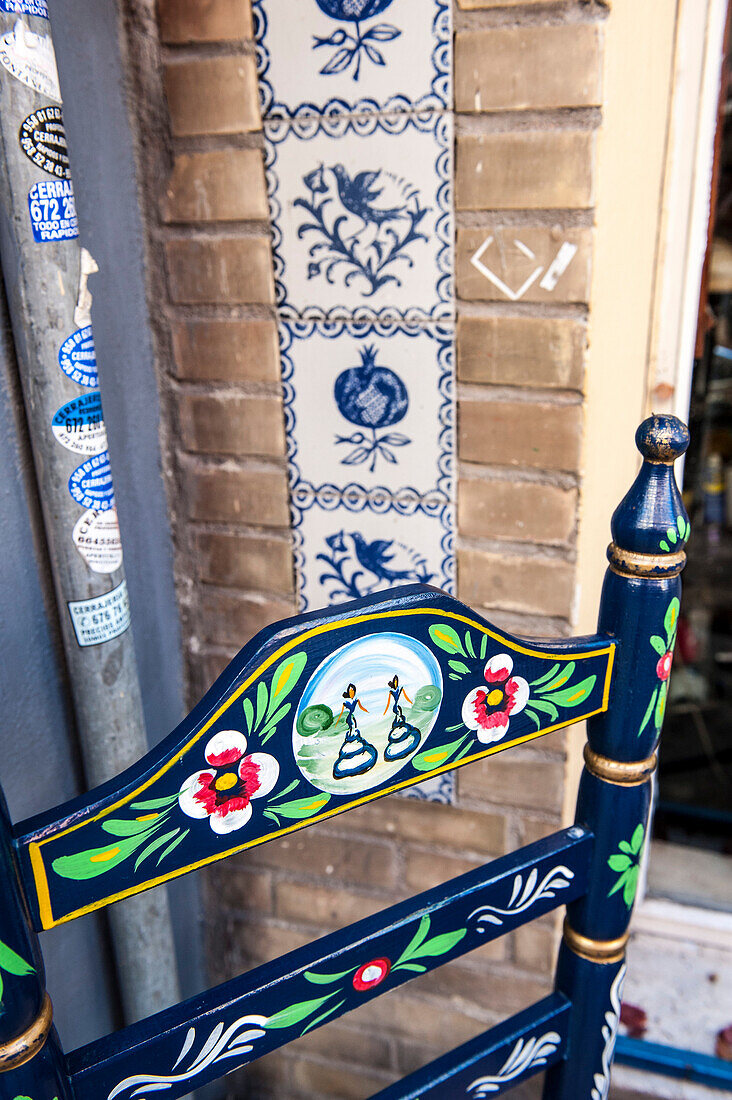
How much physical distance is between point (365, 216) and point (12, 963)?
29.7 inches

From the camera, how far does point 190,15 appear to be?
0.90 metres

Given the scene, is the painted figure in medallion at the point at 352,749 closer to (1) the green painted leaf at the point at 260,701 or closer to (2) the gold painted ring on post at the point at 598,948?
(1) the green painted leaf at the point at 260,701

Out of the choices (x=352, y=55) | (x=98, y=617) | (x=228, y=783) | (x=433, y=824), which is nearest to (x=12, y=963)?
(x=228, y=783)

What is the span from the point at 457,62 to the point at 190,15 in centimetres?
30

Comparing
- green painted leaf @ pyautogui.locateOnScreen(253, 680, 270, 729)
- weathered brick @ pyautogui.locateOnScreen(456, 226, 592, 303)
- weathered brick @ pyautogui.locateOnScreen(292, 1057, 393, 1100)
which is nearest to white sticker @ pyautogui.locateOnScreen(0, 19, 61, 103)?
weathered brick @ pyautogui.locateOnScreen(456, 226, 592, 303)

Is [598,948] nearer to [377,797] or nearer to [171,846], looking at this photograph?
[377,797]

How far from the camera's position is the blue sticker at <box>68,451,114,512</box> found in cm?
78

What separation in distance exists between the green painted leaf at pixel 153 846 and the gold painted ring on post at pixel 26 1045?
0.10m

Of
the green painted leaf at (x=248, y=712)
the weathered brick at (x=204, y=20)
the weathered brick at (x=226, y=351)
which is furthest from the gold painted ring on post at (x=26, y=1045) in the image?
the weathered brick at (x=204, y=20)

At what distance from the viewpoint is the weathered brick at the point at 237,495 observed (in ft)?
3.44

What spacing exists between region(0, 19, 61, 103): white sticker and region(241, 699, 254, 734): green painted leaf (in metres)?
0.52

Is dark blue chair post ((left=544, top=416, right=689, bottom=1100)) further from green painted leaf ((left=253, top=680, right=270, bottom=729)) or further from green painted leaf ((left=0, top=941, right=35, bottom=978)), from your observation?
green painted leaf ((left=0, top=941, right=35, bottom=978))

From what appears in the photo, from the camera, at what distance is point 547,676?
66 centimetres

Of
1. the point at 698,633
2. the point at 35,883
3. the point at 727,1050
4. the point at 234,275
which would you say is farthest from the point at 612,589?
the point at 698,633
